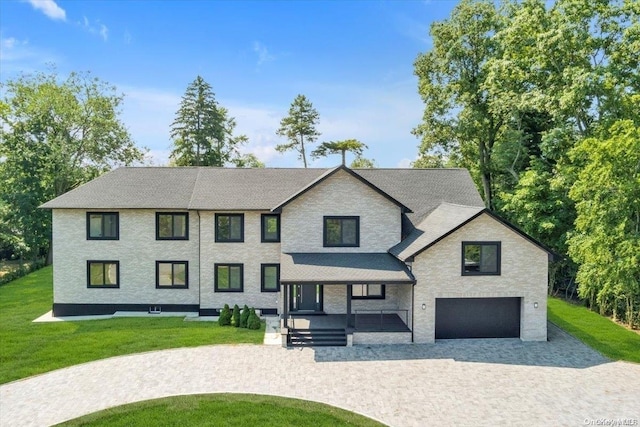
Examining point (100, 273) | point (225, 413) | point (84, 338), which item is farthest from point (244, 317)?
point (100, 273)

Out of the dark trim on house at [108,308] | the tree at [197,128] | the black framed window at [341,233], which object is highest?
the tree at [197,128]

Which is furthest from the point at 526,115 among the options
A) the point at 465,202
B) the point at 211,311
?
the point at 211,311

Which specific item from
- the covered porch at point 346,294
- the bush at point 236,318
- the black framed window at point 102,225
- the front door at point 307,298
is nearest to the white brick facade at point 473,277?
the covered porch at point 346,294

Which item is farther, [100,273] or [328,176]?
[100,273]

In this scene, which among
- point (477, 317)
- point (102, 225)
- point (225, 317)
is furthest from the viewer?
point (102, 225)

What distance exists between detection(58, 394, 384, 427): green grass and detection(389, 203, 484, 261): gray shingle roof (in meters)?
8.33

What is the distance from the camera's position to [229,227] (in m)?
23.3

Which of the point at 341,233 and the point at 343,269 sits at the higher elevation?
the point at 341,233

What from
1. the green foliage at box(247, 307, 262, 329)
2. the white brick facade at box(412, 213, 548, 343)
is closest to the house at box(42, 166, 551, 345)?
the white brick facade at box(412, 213, 548, 343)

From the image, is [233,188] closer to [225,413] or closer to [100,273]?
[100,273]

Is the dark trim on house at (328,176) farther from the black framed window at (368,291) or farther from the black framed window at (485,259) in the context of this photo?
the black framed window at (368,291)

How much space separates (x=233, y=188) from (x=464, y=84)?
21.9 m

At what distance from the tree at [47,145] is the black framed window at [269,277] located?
83.3 feet

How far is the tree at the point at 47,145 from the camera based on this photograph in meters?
38.1
